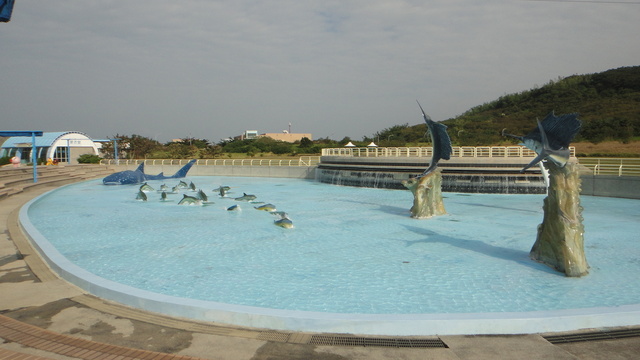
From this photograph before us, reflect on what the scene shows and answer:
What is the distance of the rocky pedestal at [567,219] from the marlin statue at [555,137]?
13.0 inches

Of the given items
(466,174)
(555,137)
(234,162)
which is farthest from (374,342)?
(234,162)

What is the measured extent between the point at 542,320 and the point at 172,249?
8.46m

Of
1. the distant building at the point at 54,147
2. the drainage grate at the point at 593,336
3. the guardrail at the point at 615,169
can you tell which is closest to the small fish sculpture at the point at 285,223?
the drainage grate at the point at 593,336

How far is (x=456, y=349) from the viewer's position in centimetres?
526

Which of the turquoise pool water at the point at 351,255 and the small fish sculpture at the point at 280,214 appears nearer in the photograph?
the turquoise pool water at the point at 351,255

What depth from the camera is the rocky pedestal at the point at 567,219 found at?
864cm

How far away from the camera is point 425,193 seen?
51.8 ft

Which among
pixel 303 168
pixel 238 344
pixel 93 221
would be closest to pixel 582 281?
pixel 238 344

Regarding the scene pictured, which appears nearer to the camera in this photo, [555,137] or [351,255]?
[555,137]

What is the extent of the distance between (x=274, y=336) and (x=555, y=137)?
20.9 ft

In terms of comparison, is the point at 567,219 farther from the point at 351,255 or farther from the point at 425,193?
the point at 425,193

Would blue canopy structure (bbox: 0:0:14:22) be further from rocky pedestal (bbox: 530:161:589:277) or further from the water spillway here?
the water spillway

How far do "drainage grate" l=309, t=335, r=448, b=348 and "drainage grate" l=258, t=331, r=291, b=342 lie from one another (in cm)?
31

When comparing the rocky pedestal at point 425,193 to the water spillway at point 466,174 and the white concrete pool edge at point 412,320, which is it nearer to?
the water spillway at point 466,174
